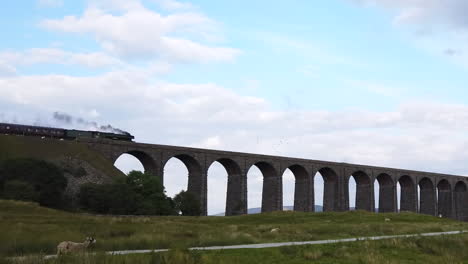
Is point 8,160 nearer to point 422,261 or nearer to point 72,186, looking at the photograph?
point 72,186

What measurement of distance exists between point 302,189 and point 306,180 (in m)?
2.11

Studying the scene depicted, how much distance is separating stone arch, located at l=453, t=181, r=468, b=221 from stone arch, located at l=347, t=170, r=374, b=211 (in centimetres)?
3994

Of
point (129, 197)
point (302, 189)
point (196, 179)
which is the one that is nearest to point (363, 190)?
point (302, 189)

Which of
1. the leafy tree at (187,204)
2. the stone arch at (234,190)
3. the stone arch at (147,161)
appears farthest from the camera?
the stone arch at (234,190)

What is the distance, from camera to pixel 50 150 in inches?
2502

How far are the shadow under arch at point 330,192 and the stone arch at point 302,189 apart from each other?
553 cm

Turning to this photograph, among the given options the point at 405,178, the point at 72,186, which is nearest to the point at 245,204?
the point at 72,186

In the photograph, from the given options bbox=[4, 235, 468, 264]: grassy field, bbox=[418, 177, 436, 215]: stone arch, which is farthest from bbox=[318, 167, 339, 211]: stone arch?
bbox=[4, 235, 468, 264]: grassy field

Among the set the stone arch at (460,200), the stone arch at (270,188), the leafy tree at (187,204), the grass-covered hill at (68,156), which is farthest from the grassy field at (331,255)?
the stone arch at (460,200)

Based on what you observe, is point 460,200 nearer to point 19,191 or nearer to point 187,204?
point 187,204

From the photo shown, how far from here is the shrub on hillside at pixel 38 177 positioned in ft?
178

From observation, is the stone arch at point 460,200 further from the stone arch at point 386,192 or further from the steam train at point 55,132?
the steam train at point 55,132

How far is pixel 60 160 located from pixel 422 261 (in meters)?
51.0

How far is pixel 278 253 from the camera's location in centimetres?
1925
